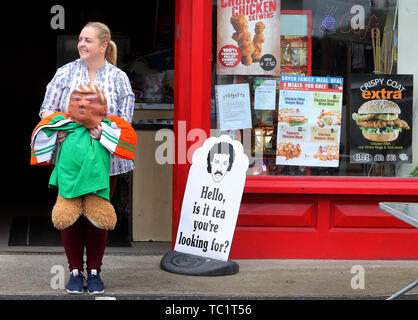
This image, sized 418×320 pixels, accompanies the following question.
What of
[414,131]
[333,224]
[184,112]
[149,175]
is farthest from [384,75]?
[149,175]

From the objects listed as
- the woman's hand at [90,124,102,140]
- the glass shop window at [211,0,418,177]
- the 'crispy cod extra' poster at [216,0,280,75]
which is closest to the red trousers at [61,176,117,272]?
the woman's hand at [90,124,102,140]

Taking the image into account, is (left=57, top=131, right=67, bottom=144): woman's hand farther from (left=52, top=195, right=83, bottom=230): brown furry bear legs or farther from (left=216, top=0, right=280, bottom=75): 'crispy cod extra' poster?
(left=216, top=0, right=280, bottom=75): 'crispy cod extra' poster

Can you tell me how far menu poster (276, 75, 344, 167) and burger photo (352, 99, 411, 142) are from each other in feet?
0.69

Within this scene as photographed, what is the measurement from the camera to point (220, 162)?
18.9ft

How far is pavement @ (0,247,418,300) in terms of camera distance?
5055 mm

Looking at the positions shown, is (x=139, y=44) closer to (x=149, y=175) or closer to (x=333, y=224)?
(x=149, y=175)

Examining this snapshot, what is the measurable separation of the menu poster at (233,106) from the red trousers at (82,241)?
155cm

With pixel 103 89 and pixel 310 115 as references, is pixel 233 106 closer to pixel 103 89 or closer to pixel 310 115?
pixel 310 115

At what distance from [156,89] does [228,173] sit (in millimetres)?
1601

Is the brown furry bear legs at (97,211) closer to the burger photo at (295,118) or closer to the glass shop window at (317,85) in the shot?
the glass shop window at (317,85)

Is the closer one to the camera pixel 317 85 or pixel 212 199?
pixel 212 199

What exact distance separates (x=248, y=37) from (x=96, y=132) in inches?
81.0

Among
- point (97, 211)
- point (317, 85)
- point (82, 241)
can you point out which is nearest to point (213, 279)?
point (82, 241)

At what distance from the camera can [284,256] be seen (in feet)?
20.4
